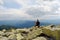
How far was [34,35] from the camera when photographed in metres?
5.99

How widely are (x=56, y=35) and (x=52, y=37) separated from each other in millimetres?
163

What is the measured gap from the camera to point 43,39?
5.71m

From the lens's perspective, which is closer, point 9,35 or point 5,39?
point 5,39

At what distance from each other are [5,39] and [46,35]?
4.83 feet

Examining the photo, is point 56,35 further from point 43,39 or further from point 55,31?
point 43,39

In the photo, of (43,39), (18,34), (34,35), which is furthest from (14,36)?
(43,39)

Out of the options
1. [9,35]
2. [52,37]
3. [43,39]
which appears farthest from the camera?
[9,35]

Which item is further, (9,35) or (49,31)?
(9,35)

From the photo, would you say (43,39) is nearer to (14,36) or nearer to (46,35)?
(46,35)

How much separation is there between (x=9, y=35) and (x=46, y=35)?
1.50 meters

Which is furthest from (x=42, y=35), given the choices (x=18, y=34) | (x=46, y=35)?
(x=18, y=34)

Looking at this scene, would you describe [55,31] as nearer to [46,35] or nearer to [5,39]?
[46,35]

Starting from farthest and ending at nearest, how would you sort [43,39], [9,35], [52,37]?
1. [9,35]
2. [52,37]
3. [43,39]

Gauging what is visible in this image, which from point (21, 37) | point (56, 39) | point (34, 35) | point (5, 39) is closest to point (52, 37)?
point (56, 39)
